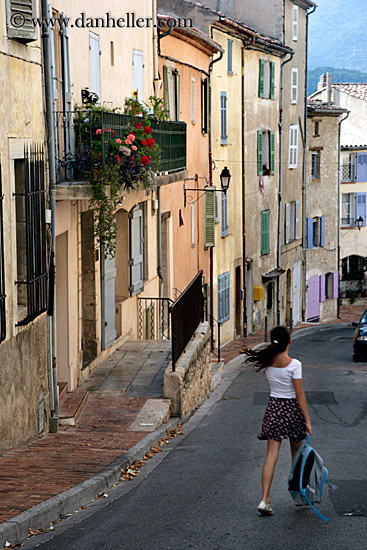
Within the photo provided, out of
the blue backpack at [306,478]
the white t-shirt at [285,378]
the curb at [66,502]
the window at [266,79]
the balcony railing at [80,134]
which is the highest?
the window at [266,79]

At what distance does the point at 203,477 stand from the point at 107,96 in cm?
840

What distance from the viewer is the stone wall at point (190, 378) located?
12.3 metres

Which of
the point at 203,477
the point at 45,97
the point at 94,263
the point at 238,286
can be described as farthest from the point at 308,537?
the point at 238,286

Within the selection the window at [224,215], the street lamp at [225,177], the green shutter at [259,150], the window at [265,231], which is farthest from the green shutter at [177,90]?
the window at [265,231]

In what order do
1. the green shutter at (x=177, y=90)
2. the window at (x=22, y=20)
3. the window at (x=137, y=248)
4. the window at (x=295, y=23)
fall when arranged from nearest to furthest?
the window at (x=22, y=20)
the window at (x=137, y=248)
the green shutter at (x=177, y=90)
the window at (x=295, y=23)

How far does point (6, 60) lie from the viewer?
29.4 feet

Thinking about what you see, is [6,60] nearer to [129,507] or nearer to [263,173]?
[129,507]

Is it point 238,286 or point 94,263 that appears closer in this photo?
point 94,263

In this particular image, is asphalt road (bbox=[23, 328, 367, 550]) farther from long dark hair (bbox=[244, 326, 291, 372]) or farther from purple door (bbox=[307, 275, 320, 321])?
purple door (bbox=[307, 275, 320, 321])

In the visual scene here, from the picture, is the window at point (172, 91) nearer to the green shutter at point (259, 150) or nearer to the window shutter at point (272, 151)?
the green shutter at point (259, 150)

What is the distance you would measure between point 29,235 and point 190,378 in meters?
4.65

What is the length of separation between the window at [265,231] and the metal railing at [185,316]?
1718cm

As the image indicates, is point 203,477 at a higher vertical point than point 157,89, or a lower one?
lower

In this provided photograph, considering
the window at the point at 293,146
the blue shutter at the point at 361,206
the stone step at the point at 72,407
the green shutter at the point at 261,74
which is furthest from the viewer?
the blue shutter at the point at 361,206
